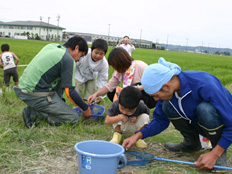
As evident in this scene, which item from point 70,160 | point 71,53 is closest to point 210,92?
point 70,160

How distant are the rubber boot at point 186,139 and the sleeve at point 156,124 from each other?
0.09m

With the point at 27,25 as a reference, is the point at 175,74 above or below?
below

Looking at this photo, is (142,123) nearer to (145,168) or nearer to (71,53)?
(145,168)

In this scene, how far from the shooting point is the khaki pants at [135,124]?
2.57m

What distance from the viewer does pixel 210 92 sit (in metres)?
1.86

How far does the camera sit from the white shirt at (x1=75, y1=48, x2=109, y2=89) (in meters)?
3.93

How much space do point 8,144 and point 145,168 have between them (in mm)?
1210

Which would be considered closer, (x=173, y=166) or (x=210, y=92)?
(x=210, y=92)

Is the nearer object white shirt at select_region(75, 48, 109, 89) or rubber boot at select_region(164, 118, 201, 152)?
rubber boot at select_region(164, 118, 201, 152)

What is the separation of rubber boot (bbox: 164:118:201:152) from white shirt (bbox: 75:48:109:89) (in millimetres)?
1814

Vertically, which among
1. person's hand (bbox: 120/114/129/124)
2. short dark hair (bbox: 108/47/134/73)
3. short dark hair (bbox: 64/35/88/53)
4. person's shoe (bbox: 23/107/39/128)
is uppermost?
short dark hair (bbox: 64/35/88/53)

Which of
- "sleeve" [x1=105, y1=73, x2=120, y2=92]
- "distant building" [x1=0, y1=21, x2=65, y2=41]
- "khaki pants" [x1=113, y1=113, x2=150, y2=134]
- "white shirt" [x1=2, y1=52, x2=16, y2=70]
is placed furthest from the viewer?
"distant building" [x1=0, y1=21, x2=65, y2=41]

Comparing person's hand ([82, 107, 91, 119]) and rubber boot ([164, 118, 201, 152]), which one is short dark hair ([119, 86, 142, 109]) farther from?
person's hand ([82, 107, 91, 119])

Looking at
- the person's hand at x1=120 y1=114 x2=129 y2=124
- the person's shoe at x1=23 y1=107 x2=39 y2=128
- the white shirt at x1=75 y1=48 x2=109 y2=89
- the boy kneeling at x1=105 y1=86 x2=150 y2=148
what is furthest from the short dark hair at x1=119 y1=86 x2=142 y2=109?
the white shirt at x1=75 y1=48 x2=109 y2=89
